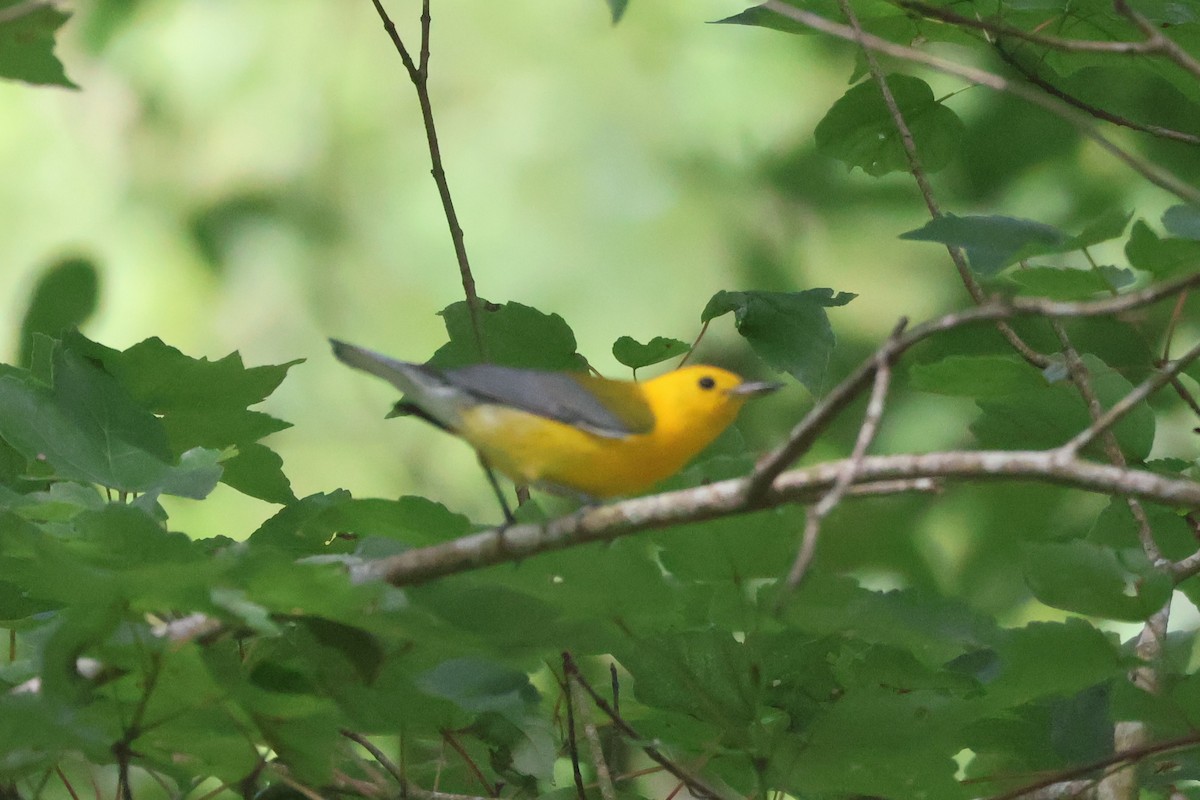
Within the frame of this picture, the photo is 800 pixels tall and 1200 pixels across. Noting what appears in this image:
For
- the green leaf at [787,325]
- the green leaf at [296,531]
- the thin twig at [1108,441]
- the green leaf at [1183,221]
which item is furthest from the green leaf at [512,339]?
the green leaf at [1183,221]

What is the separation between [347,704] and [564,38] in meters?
2.57

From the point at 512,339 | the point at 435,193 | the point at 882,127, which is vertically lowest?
the point at 512,339

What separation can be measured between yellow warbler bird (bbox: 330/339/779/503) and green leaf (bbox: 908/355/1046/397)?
0.95 feet

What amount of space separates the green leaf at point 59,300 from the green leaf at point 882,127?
1436 millimetres

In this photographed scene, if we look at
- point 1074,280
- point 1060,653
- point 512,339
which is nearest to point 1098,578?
point 1060,653

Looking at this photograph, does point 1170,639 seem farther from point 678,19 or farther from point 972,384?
point 678,19

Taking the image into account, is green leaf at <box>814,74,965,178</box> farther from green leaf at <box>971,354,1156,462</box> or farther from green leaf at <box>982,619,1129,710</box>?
green leaf at <box>982,619,1129,710</box>

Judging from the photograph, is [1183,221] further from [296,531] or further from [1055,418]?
[296,531]

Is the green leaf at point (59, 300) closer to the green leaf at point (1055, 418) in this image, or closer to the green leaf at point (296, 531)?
the green leaf at point (296, 531)

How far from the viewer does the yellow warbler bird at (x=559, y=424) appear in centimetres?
129

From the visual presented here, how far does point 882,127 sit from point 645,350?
515 mm

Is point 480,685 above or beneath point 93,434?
beneath

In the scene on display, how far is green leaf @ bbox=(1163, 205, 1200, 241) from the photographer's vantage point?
929 millimetres

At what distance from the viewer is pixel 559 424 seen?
1.32m
